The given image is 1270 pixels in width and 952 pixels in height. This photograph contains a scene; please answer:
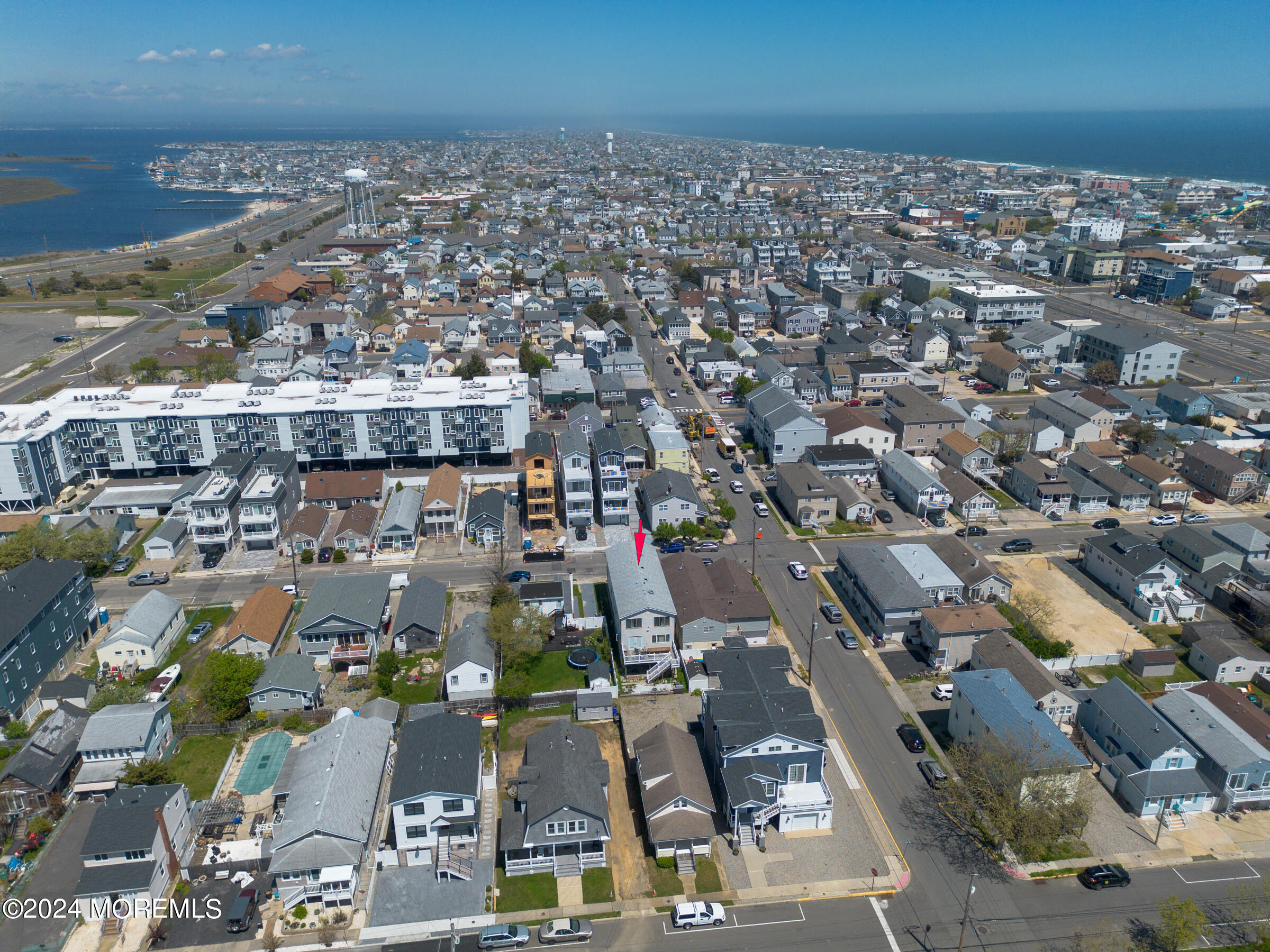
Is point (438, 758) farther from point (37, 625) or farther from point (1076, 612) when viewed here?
point (1076, 612)

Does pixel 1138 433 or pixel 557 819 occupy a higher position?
pixel 1138 433

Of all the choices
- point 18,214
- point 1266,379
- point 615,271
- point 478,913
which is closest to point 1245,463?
point 1266,379

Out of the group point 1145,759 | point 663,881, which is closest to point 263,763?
point 663,881

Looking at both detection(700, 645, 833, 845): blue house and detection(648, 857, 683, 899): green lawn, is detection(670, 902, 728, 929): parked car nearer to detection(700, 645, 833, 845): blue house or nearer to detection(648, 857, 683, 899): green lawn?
detection(648, 857, 683, 899): green lawn

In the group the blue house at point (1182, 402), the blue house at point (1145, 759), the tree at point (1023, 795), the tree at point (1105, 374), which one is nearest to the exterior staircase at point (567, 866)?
the tree at point (1023, 795)

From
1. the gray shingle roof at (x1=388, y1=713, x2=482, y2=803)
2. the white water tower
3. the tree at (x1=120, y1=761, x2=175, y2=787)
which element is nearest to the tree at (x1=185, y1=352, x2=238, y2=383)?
the tree at (x1=120, y1=761, x2=175, y2=787)

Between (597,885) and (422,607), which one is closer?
(597,885)

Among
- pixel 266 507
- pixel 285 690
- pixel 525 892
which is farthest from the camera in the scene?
pixel 266 507
